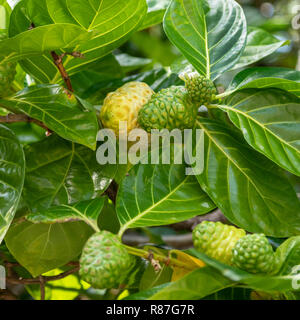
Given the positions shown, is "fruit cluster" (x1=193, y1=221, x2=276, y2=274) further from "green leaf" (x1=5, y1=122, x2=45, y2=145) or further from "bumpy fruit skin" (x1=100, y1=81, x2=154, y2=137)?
"green leaf" (x1=5, y1=122, x2=45, y2=145)

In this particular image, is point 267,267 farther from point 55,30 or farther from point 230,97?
point 55,30

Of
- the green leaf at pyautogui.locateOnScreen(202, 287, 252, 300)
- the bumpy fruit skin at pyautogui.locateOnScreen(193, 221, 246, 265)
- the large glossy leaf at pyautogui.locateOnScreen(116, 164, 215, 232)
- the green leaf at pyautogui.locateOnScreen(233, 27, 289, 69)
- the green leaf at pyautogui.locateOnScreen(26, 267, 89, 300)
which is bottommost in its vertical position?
the green leaf at pyautogui.locateOnScreen(26, 267, 89, 300)

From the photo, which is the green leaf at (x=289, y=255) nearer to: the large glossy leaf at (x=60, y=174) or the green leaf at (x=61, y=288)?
the large glossy leaf at (x=60, y=174)

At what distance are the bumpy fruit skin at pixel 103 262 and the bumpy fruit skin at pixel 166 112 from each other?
8.9 inches

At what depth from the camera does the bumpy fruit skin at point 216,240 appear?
0.69m

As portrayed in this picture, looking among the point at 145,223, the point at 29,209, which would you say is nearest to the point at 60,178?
the point at 29,209

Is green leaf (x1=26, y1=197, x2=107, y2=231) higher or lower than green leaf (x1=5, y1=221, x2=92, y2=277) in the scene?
higher

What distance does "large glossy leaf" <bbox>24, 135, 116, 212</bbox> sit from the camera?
2.67ft

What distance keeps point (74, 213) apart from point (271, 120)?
0.37 meters

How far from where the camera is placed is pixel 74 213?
2.34ft

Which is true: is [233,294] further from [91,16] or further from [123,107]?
[91,16]

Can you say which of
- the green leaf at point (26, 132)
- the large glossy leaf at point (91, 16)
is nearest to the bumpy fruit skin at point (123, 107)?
the large glossy leaf at point (91, 16)

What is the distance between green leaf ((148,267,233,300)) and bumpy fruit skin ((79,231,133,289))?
0.06 m

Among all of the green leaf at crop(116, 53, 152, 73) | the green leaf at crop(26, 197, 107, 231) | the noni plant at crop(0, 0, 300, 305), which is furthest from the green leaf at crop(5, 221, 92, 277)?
the green leaf at crop(116, 53, 152, 73)
